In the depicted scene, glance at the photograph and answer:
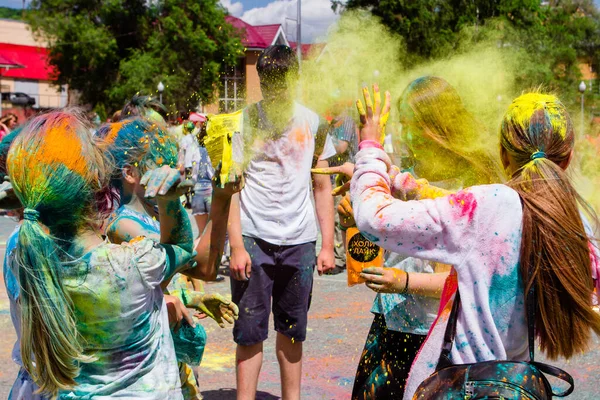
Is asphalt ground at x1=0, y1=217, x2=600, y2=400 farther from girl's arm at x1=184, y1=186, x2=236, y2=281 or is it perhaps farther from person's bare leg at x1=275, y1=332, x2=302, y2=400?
girl's arm at x1=184, y1=186, x2=236, y2=281

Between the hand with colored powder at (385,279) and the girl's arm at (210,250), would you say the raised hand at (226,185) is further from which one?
the hand with colored powder at (385,279)

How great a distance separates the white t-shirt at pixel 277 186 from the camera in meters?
3.87

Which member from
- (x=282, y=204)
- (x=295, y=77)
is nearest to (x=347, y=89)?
(x=295, y=77)

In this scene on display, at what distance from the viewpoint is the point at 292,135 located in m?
3.89

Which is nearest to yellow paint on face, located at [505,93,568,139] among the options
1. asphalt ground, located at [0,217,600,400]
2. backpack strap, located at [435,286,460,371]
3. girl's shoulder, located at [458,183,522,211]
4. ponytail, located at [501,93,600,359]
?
ponytail, located at [501,93,600,359]

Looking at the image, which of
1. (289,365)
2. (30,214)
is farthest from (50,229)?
(289,365)

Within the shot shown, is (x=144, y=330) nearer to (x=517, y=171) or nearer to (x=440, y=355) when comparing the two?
(x=440, y=355)

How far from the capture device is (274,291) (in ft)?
13.1

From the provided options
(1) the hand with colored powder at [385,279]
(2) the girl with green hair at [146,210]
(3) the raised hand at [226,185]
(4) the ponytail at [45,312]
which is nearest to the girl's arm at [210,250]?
(2) the girl with green hair at [146,210]

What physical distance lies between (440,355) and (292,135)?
2043 mm

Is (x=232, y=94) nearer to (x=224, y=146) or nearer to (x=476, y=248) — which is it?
(x=224, y=146)

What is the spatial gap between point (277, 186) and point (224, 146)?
131 centimetres

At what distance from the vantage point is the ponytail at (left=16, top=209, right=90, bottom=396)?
6.68ft

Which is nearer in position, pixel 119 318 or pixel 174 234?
pixel 119 318
